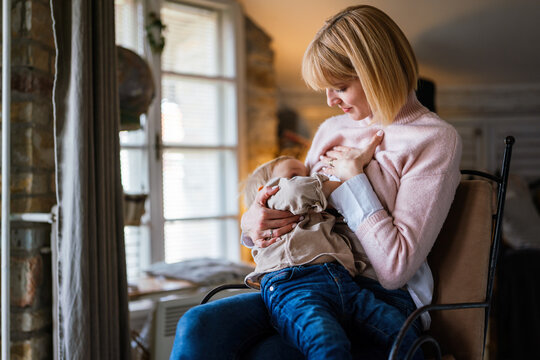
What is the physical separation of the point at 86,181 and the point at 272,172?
641 mm

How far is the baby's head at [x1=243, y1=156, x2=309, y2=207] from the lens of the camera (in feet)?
4.80

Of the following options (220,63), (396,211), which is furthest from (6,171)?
(220,63)

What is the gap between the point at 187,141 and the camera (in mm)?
3418

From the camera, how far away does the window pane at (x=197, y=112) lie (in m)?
3.33

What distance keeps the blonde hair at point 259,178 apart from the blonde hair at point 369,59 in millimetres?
304

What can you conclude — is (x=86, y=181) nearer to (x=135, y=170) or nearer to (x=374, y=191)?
(x=374, y=191)

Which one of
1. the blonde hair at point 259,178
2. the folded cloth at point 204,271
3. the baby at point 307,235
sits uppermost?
the blonde hair at point 259,178

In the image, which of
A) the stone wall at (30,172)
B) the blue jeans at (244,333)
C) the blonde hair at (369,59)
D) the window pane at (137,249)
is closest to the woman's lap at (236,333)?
the blue jeans at (244,333)

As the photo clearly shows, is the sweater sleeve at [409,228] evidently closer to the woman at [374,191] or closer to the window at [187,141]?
the woman at [374,191]

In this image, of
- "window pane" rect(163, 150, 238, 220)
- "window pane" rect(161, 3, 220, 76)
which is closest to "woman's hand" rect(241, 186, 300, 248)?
"window pane" rect(163, 150, 238, 220)

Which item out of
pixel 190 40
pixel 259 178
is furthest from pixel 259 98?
pixel 259 178

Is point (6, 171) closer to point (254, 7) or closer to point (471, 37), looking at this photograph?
point (254, 7)

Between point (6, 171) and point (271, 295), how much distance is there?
1.08 metres

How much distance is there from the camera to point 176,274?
253cm
